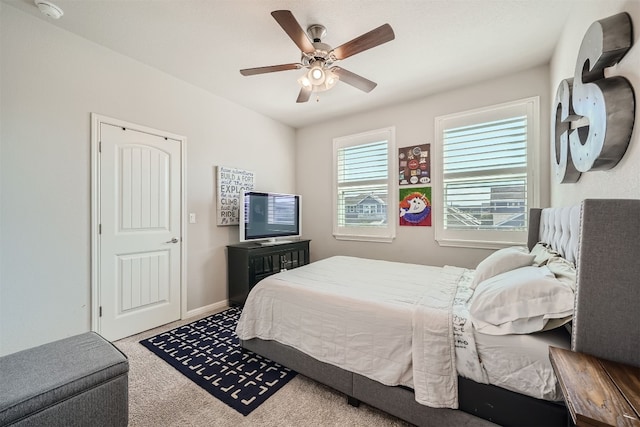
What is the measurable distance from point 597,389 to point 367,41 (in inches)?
83.3

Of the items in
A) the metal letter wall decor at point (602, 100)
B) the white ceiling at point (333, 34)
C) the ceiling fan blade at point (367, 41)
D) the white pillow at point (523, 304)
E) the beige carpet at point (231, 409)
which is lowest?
the beige carpet at point (231, 409)

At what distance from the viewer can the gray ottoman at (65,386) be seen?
1029mm

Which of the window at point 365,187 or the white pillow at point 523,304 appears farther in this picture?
the window at point 365,187

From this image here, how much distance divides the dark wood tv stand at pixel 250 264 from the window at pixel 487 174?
2.11 meters

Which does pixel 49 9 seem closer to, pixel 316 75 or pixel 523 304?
pixel 316 75

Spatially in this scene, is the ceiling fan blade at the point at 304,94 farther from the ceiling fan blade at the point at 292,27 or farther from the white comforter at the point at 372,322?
the white comforter at the point at 372,322

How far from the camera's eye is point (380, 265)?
278cm

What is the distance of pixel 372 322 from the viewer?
1.54 meters

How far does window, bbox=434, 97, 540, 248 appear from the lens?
A: 9.25 feet

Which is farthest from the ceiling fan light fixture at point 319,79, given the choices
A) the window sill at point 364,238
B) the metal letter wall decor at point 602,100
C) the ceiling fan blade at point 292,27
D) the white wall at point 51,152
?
the window sill at point 364,238

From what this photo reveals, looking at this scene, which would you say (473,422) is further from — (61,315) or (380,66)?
(61,315)

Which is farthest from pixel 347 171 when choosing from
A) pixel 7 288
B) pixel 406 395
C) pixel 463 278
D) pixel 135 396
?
pixel 7 288

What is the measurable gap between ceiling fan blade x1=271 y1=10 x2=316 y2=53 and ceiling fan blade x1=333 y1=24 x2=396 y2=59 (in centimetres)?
23

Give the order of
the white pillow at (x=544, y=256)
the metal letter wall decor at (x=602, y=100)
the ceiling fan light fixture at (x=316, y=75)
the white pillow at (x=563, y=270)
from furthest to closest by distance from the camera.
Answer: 1. the ceiling fan light fixture at (x=316, y=75)
2. the white pillow at (x=544, y=256)
3. the white pillow at (x=563, y=270)
4. the metal letter wall decor at (x=602, y=100)
